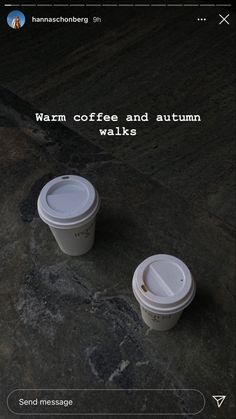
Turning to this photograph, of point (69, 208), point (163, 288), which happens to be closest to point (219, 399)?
point (163, 288)

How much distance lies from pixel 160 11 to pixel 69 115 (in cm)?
148

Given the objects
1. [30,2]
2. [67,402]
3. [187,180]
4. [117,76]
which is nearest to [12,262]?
[67,402]

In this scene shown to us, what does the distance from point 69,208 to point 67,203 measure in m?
0.04

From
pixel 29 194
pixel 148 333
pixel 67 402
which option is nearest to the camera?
pixel 67 402

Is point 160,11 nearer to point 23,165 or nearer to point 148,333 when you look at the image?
point 23,165

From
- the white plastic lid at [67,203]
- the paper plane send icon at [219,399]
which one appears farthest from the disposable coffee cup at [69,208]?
the paper plane send icon at [219,399]

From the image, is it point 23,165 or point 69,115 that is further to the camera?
point 69,115

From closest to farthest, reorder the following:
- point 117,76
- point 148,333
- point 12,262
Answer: point 148,333 → point 12,262 → point 117,76

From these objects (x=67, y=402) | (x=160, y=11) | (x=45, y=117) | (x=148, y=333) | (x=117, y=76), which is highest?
(x=160, y=11)

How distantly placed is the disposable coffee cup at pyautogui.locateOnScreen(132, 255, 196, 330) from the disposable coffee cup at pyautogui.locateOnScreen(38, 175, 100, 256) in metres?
0.39

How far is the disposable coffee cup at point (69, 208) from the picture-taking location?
1.97 meters

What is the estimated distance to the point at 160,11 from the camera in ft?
12.1

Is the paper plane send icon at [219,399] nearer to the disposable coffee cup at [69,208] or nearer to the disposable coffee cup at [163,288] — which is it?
the disposable coffee cup at [163,288]

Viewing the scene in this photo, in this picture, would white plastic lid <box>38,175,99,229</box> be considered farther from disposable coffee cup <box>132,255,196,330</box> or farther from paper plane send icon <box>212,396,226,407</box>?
paper plane send icon <box>212,396,226,407</box>
